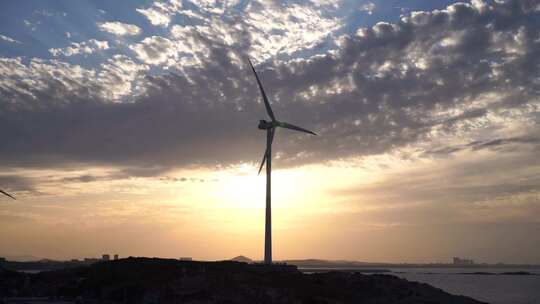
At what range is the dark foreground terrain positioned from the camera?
6706cm

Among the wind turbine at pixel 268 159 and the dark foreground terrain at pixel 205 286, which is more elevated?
the wind turbine at pixel 268 159

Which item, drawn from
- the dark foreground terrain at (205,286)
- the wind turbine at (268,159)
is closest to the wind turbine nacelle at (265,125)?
the wind turbine at (268,159)

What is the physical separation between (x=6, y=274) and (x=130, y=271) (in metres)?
30.2

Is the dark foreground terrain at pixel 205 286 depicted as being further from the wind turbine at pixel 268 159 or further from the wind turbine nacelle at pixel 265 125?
the wind turbine nacelle at pixel 265 125

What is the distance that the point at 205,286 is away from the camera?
68.8m

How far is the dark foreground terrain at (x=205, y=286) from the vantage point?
220 feet

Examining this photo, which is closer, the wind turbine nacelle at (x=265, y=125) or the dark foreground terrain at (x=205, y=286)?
the dark foreground terrain at (x=205, y=286)

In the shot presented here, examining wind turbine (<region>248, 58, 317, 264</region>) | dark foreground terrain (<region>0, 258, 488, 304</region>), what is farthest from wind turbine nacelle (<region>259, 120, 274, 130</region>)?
dark foreground terrain (<region>0, 258, 488, 304</region>)

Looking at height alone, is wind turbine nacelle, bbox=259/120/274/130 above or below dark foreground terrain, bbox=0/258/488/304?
above

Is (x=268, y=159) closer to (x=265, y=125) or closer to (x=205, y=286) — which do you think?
(x=265, y=125)

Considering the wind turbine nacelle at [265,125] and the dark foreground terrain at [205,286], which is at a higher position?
the wind turbine nacelle at [265,125]

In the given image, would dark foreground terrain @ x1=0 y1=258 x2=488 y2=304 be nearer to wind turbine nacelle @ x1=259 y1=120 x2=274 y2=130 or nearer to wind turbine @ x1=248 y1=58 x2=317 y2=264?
wind turbine @ x1=248 y1=58 x2=317 y2=264

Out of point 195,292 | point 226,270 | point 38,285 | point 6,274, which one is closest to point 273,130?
point 226,270

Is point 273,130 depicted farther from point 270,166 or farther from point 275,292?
point 275,292
